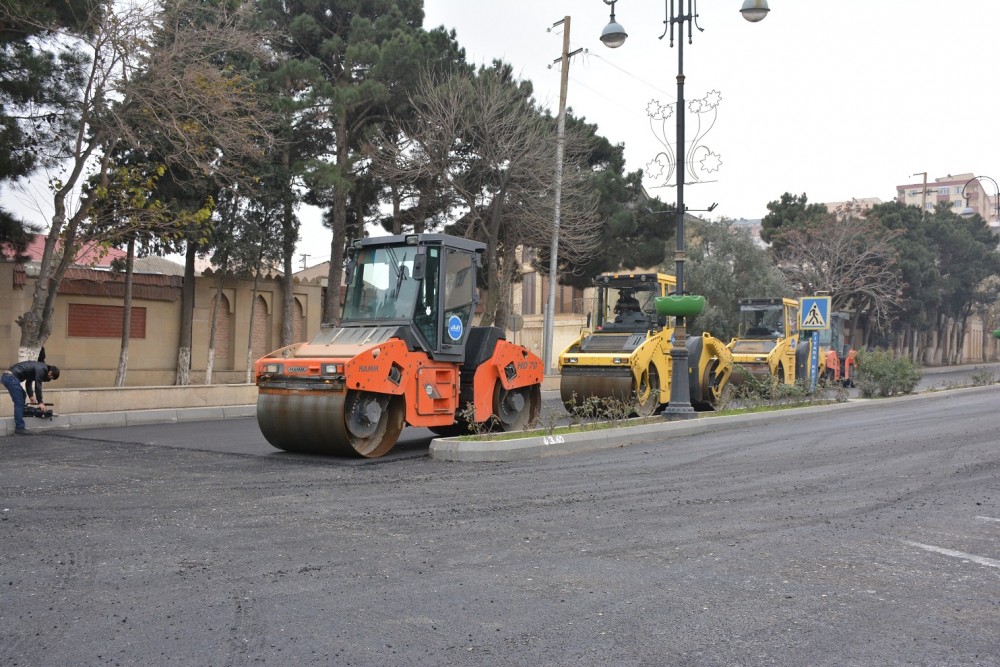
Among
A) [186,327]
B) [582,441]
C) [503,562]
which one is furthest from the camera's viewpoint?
[186,327]

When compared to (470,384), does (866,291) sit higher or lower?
higher

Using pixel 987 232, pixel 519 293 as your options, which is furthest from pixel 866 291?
pixel 987 232

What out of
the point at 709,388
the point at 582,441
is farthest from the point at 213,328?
the point at 582,441

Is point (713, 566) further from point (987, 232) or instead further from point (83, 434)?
point (987, 232)

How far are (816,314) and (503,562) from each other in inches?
663

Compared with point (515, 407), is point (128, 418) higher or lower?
lower

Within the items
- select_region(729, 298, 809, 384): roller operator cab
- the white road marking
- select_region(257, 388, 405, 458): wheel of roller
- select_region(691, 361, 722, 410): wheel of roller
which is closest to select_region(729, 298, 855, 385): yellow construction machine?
select_region(729, 298, 809, 384): roller operator cab

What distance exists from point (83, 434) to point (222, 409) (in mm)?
4070

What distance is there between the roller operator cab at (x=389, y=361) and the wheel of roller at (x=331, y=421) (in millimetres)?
13

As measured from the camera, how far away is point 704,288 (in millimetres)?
41750

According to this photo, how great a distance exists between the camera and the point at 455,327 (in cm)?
1263

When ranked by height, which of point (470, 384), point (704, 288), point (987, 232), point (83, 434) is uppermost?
point (987, 232)

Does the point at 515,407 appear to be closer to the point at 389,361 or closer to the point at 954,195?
the point at 389,361

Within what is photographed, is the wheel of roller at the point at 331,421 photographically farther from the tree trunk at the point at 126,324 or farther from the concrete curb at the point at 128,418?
the tree trunk at the point at 126,324
